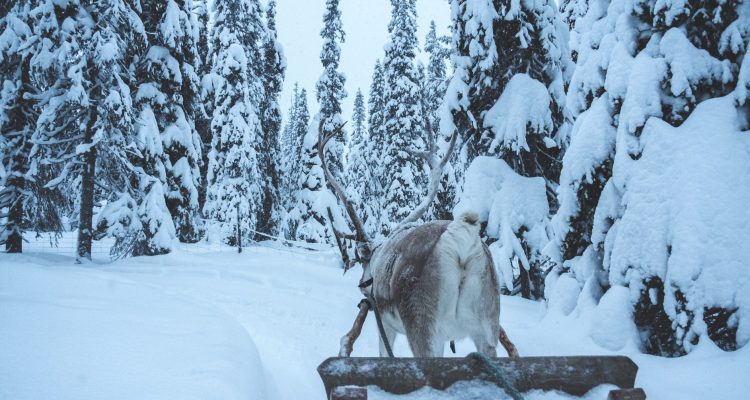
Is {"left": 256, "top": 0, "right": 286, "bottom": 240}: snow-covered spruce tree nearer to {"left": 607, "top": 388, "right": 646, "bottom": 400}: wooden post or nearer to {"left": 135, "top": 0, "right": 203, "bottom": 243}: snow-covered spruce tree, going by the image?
{"left": 135, "top": 0, "right": 203, "bottom": 243}: snow-covered spruce tree

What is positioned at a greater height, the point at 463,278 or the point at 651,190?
the point at 651,190

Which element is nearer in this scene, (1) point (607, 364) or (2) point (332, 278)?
(1) point (607, 364)

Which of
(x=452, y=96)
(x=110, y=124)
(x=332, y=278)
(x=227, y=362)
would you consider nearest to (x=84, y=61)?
(x=110, y=124)

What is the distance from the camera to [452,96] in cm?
1042

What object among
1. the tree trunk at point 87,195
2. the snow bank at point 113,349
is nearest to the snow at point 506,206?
the snow bank at point 113,349

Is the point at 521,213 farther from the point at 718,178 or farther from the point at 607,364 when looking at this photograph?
the point at 607,364

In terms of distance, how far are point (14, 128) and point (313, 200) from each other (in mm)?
13177

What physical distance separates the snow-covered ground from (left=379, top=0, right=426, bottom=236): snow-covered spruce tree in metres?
15.3

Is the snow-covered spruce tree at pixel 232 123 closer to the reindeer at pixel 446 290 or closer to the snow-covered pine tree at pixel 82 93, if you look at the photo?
the snow-covered pine tree at pixel 82 93

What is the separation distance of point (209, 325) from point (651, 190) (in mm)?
5367

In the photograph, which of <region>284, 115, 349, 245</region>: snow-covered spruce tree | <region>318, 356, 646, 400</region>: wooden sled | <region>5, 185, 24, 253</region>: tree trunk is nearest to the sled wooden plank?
<region>318, 356, 646, 400</region>: wooden sled

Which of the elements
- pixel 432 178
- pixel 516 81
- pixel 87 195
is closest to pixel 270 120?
pixel 87 195

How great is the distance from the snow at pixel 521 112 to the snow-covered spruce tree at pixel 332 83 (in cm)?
1325

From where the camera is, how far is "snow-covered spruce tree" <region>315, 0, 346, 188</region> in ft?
73.1
